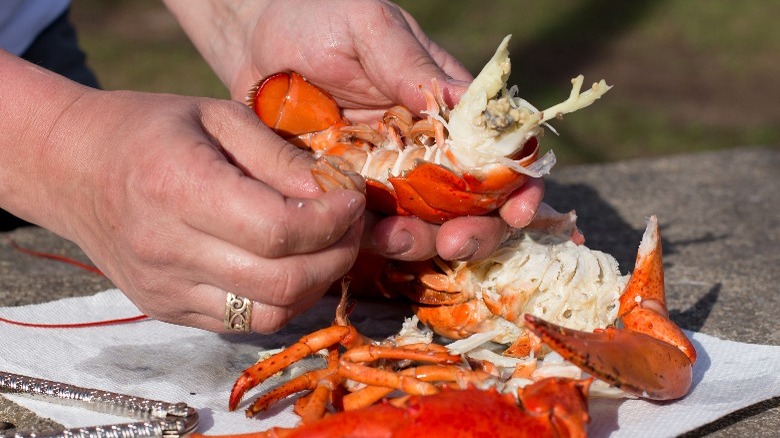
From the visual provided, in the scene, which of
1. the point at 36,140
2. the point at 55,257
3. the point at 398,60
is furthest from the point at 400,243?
the point at 55,257

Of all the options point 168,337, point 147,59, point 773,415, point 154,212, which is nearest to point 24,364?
point 168,337

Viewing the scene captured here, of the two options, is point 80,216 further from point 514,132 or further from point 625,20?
point 625,20

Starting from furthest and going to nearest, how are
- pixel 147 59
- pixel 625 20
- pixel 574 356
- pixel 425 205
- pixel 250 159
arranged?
pixel 625 20, pixel 147 59, pixel 425 205, pixel 250 159, pixel 574 356

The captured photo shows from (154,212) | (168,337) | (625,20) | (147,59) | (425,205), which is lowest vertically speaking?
(625,20)

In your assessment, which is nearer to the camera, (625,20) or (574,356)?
(574,356)

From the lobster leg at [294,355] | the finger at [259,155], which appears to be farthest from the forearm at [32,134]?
the lobster leg at [294,355]
